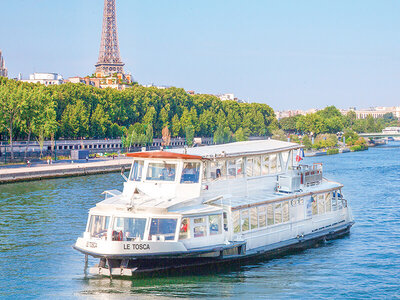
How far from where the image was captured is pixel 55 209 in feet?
119

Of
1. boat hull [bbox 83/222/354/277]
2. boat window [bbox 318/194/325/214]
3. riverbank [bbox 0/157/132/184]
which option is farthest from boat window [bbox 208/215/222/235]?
riverbank [bbox 0/157/132/184]

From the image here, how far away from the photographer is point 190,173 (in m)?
21.9

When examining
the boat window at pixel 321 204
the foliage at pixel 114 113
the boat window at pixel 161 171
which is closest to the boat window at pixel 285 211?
the boat window at pixel 321 204

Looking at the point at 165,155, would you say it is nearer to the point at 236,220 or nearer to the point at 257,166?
the point at 236,220

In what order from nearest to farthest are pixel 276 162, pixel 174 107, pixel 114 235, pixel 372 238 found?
1. pixel 114 235
2. pixel 276 162
3. pixel 372 238
4. pixel 174 107

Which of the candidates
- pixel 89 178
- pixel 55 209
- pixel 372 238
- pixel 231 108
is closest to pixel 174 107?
pixel 231 108

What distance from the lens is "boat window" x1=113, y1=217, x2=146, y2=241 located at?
19938mm

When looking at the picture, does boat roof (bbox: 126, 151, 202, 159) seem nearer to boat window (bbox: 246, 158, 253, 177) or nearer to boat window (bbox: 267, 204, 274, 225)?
boat window (bbox: 246, 158, 253, 177)

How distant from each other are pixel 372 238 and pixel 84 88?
71.7 metres

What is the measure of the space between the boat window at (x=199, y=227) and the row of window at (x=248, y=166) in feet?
7.47

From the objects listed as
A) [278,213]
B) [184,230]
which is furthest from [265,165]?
[184,230]

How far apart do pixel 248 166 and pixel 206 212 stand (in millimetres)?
4305

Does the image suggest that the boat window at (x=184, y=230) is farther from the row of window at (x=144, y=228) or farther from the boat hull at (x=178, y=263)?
the boat hull at (x=178, y=263)

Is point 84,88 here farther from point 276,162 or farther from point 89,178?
point 276,162
